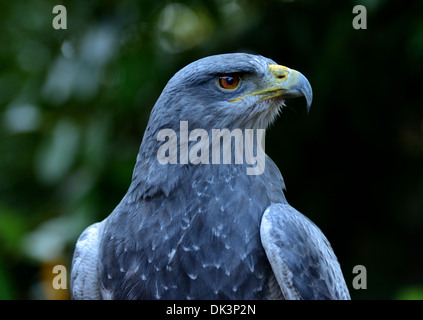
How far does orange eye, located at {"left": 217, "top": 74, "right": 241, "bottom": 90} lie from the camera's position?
2359 millimetres

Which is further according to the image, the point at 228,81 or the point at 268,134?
the point at 268,134

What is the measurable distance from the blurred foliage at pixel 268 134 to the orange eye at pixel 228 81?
5.86 feet

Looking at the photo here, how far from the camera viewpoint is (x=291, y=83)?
2342mm

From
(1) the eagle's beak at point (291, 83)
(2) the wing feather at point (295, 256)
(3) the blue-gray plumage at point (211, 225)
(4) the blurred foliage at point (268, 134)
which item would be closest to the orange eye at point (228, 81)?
(3) the blue-gray plumage at point (211, 225)

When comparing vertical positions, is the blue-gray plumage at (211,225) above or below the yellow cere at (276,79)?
below

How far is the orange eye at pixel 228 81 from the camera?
2.36 m

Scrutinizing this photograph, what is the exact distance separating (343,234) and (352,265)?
0.29m

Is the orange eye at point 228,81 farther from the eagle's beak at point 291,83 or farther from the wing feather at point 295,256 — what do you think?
the wing feather at point 295,256

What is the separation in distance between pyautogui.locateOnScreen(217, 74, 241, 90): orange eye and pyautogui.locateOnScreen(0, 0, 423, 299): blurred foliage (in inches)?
70.4

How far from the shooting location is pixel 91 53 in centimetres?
431

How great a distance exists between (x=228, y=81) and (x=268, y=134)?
1931 millimetres

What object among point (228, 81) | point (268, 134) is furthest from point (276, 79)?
point (268, 134)

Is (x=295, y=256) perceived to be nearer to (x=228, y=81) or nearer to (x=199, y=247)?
(x=199, y=247)

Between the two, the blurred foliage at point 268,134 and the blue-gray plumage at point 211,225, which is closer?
the blue-gray plumage at point 211,225
